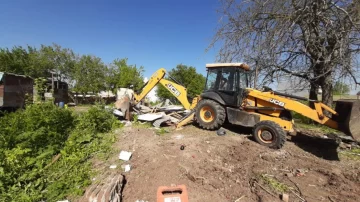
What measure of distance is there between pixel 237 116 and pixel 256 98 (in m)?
0.76

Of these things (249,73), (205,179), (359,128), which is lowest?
(205,179)

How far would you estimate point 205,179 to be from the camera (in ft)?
12.0

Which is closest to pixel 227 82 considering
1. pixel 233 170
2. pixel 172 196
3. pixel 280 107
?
pixel 280 107

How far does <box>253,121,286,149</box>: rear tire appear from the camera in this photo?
5344 millimetres

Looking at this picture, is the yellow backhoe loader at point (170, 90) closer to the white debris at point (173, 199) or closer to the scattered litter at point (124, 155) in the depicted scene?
the scattered litter at point (124, 155)

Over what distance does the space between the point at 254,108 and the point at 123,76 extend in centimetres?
2097

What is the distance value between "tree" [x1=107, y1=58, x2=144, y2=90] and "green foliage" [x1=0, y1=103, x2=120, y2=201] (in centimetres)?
1853

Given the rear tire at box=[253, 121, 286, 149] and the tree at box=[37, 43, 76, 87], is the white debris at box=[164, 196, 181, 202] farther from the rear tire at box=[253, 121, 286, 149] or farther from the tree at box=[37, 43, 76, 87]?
the tree at box=[37, 43, 76, 87]

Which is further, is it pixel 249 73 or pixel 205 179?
pixel 249 73

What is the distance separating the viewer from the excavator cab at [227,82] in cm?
637

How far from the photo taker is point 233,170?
4125 mm

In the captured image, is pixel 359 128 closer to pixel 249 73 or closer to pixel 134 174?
pixel 249 73

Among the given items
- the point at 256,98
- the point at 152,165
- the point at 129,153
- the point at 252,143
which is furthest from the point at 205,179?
the point at 256,98

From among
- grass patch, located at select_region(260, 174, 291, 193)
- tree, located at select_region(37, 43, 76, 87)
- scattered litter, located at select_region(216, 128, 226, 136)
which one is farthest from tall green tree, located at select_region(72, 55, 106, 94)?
grass patch, located at select_region(260, 174, 291, 193)
